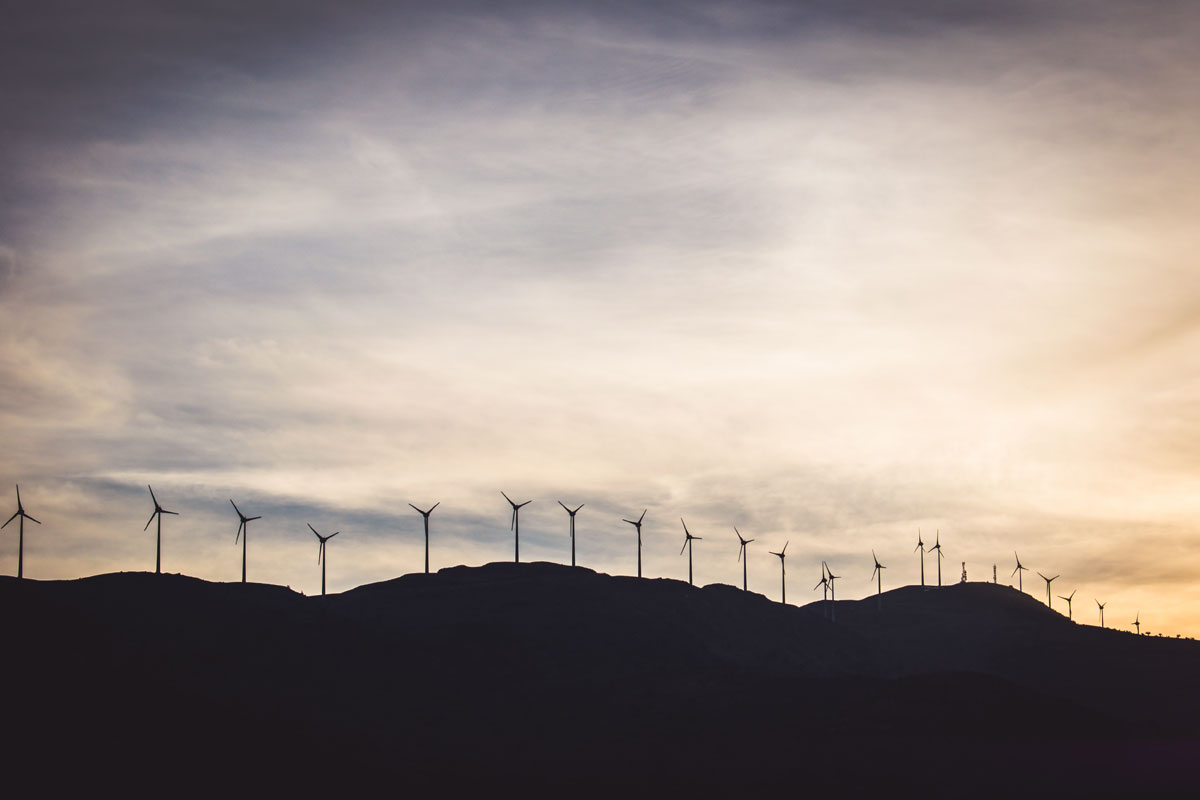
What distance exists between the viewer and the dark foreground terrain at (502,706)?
10356cm

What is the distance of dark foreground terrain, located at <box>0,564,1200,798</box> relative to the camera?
4077 inches

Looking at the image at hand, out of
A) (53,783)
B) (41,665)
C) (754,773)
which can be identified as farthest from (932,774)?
(41,665)

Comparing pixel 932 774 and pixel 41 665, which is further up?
pixel 41 665

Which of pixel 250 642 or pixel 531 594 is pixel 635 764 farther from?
pixel 531 594

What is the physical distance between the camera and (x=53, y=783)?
9338cm

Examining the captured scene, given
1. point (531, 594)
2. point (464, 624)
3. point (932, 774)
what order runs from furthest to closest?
point (531, 594) → point (464, 624) → point (932, 774)

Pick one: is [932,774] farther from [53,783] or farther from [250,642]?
[250,642]

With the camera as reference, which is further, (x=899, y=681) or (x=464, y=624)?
(x=464, y=624)

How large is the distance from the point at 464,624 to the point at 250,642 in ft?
106

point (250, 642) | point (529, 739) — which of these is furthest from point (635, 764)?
point (250, 642)

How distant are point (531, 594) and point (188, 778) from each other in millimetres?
93725

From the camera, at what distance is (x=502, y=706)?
477 feet

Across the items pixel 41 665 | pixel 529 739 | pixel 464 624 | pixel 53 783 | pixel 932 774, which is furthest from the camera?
pixel 464 624

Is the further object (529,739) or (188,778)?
(529,739)
